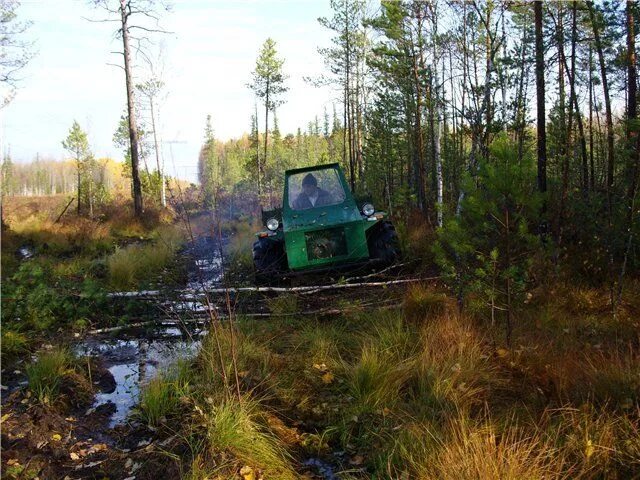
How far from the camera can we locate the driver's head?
8.08m

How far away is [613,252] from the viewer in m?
5.79

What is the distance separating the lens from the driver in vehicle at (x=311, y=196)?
26.1 ft

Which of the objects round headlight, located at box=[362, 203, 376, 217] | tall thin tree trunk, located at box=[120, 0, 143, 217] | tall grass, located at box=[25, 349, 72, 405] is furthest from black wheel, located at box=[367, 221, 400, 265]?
tall thin tree trunk, located at box=[120, 0, 143, 217]

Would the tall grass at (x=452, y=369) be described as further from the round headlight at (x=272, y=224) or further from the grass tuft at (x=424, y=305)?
the round headlight at (x=272, y=224)

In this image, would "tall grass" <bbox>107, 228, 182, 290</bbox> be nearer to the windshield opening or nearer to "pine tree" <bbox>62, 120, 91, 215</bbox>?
the windshield opening

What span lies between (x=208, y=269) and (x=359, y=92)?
18.0m

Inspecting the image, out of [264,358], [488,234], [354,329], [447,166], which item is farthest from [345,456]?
[447,166]

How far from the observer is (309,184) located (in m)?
8.12

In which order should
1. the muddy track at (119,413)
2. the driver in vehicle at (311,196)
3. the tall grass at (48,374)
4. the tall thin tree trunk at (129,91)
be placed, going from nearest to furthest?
1. the muddy track at (119,413)
2. the tall grass at (48,374)
3. the driver in vehicle at (311,196)
4. the tall thin tree trunk at (129,91)

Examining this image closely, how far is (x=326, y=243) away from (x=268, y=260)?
1162mm

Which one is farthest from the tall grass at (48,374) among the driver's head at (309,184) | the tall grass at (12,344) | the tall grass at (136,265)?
the driver's head at (309,184)

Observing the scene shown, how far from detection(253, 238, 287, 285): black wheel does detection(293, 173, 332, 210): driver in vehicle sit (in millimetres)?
770

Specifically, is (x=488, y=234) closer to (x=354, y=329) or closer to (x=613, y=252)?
(x=354, y=329)

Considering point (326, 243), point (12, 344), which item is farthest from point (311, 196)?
point (12, 344)
